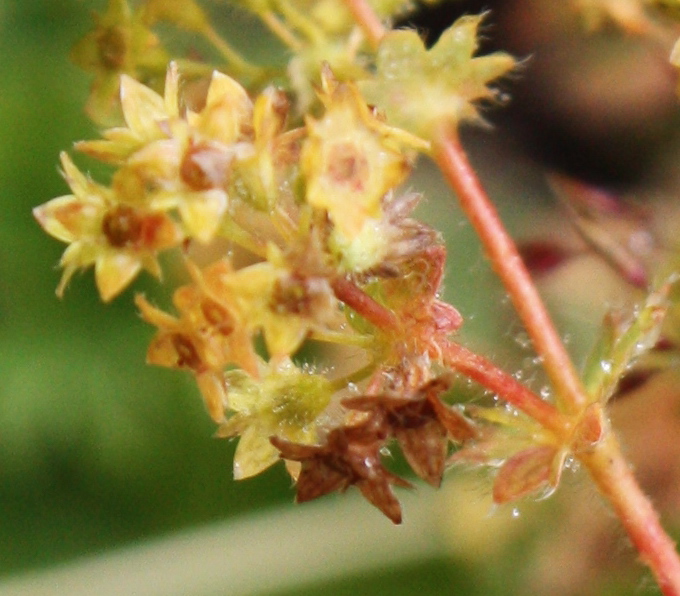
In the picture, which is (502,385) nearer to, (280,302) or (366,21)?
(280,302)

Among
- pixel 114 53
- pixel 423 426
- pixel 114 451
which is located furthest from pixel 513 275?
pixel 114 451

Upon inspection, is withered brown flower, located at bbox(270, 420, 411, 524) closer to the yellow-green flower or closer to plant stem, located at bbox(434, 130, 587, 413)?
plant stem, located at bbox(434, 130, 587, 413)

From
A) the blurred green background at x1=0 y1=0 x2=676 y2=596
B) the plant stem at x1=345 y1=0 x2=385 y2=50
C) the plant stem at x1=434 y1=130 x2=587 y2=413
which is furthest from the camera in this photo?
the blurred green background at x1=0 y1=0 x2=676 y2=596

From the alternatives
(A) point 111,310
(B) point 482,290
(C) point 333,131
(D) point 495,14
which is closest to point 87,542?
(A) point 111,310

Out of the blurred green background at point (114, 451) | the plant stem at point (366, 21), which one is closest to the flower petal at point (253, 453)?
the plant stem at point (366, 21)

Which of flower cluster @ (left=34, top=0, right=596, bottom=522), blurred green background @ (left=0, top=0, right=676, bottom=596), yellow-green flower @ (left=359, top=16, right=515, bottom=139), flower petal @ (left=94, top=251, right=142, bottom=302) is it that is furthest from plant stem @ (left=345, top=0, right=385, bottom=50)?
blurred green background @ (left=0, top=0, right=676, bottom=596)

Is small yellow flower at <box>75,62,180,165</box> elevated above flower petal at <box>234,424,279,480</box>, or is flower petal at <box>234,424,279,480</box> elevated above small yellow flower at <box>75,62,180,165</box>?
small yellow flower at <box>75,62,180,165</box>
